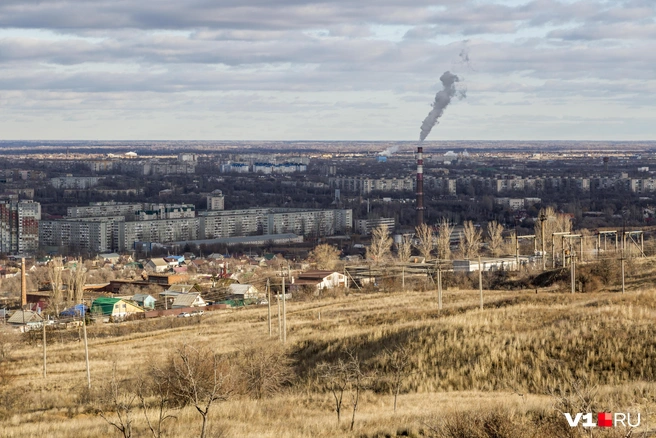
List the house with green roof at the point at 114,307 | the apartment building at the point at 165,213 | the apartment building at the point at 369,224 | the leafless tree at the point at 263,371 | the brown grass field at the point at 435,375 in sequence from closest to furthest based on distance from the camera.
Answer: the brown grass field at the point at 435,375, the leafless tree at the point at 263,371, the house with green roof at the point at 114,307, the apartment building at the point at 369,224, the apartment building at the point at 165,213

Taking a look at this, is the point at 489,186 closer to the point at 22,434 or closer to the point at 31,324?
the point at 31,324

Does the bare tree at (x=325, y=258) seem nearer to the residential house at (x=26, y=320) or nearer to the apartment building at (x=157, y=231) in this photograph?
the residential house at (x=26, y=320)

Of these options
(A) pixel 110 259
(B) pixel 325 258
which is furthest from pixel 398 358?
(A) pixel 110 259

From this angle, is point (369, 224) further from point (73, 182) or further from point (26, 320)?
point (73, 182)

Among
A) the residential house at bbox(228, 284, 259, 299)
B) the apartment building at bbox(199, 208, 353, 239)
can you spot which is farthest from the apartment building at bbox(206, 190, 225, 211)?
the residential house at bbox(228, 284, 259, 299)

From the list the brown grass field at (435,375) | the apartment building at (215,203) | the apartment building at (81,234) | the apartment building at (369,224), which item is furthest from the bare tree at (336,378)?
the apartment building at (215,203)

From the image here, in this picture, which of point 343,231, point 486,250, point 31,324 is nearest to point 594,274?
point 31,324

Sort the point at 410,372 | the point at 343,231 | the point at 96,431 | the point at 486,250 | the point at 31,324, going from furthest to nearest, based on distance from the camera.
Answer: the point at 343,231, the point at 486,250, the point at 31,324, the point at 410,372, the point at 96,431
